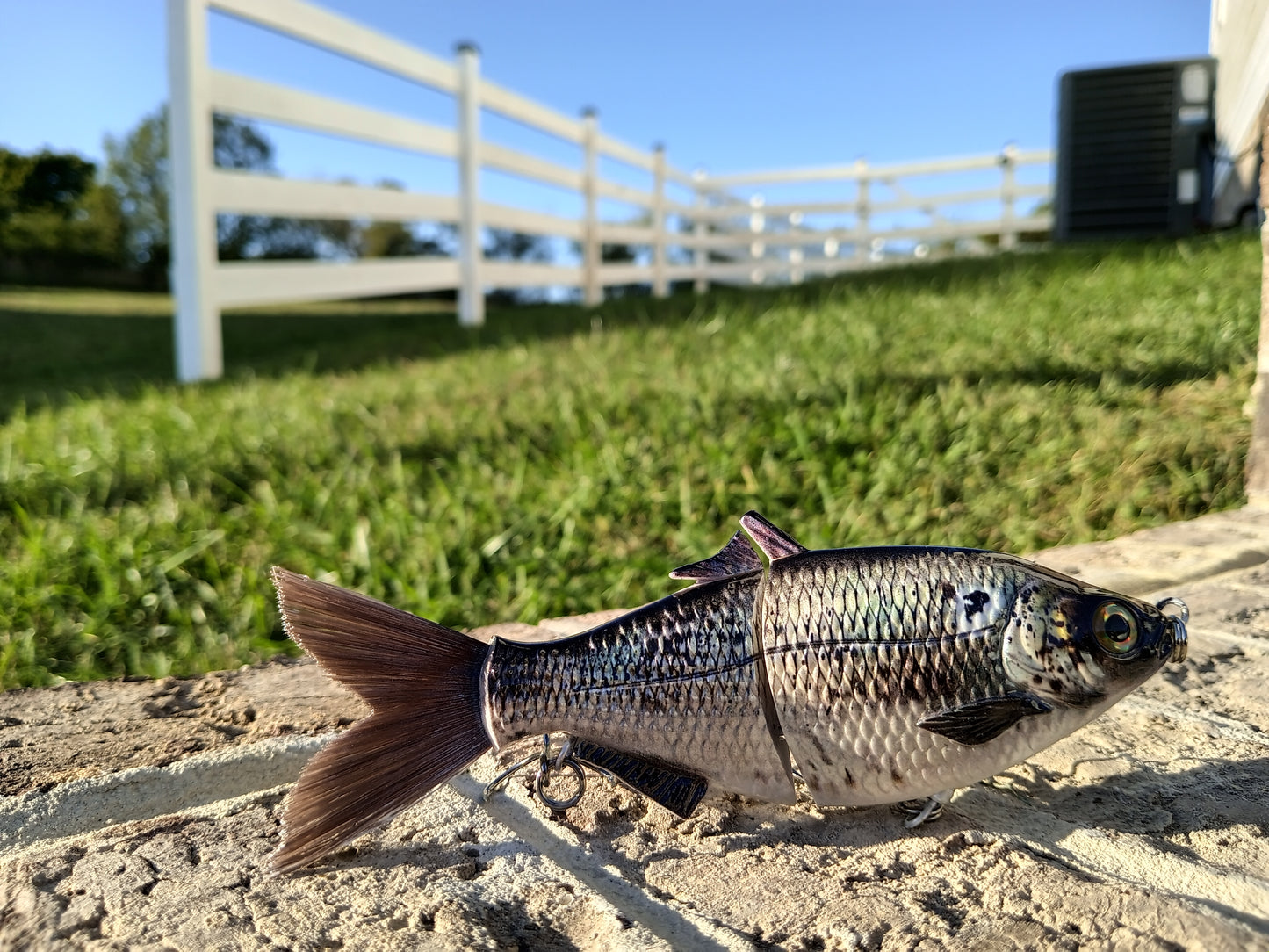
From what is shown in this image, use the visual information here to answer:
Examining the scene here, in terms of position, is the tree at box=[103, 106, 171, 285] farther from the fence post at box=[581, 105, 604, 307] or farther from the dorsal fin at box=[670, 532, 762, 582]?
the dorsal fin at box=[670, 532, 762, 582]

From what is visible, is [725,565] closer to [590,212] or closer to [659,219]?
[590,212]

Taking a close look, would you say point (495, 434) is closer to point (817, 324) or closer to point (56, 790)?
point (817, 324)

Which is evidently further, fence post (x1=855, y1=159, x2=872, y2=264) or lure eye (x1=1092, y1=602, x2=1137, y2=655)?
fence post (x1=855, y1=159, x2=872, y2=264)

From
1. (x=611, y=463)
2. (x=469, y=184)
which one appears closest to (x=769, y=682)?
(x=611, y=463)

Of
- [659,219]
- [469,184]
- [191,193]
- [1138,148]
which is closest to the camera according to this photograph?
[191,193]

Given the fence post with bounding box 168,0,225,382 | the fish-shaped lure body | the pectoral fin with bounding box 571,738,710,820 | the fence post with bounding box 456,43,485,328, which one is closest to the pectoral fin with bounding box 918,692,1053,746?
the fish-shaped lure body

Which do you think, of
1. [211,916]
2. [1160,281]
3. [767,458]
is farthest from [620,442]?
[1160,281]

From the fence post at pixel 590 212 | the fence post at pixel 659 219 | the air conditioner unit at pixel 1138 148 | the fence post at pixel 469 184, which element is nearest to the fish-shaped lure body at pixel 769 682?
the fence post at pixel 469 184
